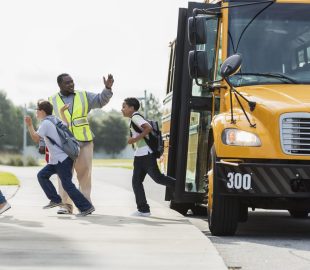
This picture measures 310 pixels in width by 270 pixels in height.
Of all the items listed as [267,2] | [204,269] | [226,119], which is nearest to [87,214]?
[226,119]

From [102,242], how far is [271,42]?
3271mm

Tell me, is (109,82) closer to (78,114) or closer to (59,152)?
(78,114)

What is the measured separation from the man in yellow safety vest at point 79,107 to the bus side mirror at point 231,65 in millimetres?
2474

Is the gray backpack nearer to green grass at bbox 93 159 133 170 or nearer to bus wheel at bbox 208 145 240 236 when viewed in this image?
bus wheel at bbox 208 145 240 236

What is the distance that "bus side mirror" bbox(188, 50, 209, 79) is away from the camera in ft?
30.6

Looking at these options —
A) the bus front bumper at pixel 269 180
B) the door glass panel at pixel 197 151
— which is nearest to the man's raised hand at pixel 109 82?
the door glass panel at pixel 197 151

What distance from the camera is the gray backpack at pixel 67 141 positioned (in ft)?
34.6

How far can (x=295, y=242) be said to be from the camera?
29.5 feet

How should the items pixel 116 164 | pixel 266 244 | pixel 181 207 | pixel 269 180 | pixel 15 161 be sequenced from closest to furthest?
1. pixel 269 180
2. pixel 266 244
3. pixel 181 207
4. pixel 15 161
5. pixel 116 164

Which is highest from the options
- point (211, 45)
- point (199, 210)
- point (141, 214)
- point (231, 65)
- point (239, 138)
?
point (211, 45)

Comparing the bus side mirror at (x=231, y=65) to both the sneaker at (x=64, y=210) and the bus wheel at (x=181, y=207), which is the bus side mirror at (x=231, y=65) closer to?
the sneaker at (x=64, y=210)

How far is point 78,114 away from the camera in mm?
11102

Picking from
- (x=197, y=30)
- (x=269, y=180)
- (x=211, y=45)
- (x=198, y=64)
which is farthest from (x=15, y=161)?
(x=269, y=180)

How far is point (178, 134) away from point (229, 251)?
2.84 meters
